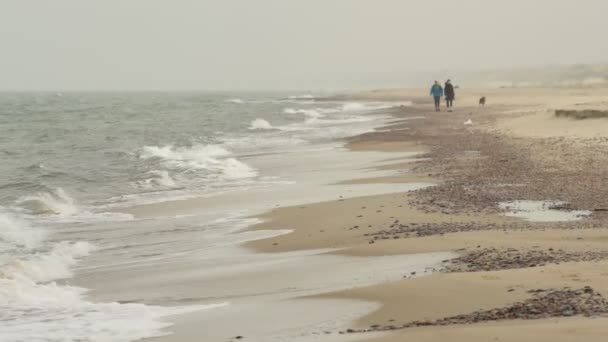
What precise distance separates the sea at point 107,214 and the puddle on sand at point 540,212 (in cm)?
378

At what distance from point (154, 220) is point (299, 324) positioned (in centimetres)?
738

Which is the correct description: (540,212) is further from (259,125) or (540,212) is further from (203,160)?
(259,125)

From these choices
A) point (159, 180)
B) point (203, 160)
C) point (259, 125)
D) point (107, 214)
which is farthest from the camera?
point (259, 125)

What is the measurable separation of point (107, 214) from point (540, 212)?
25.2ft

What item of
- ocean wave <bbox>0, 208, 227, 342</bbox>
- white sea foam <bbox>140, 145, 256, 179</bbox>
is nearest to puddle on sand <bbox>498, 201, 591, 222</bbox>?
ocean wave <bbox>0, 208, 227, 342</bbox>

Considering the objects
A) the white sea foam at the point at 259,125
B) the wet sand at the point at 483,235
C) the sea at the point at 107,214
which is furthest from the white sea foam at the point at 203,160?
the white sea foam at the point at 259,125

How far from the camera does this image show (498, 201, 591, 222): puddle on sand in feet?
34.5

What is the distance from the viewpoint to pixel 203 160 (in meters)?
23.9

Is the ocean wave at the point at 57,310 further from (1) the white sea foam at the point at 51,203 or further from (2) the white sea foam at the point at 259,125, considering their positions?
(2) the white sea foam at the point at 259,125

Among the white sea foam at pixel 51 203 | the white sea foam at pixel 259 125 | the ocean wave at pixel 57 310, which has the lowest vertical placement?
the white sea foam at pixel 51 203

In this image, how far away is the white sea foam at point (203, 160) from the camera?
68.1ft

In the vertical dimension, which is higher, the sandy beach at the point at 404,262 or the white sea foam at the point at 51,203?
the sandy beach at the point at 404,262

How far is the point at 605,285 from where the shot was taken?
6.46 meters

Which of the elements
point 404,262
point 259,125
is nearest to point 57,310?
point 404,262
